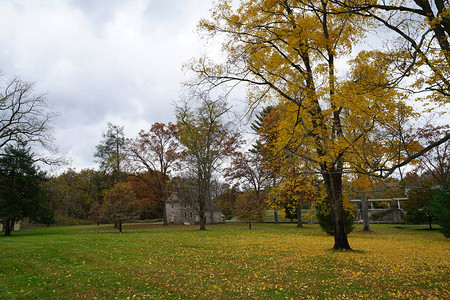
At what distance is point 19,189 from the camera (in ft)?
83.9

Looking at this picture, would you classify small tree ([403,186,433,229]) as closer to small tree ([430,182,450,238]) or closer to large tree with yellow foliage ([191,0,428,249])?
small tree ([430,182,450,238])

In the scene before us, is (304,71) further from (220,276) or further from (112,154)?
(112,154)

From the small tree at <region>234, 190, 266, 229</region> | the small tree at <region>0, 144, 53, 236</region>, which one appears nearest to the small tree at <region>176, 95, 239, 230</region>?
the small tree at <region>234, 190, 266, 229</region>

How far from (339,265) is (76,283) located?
24.6 feet

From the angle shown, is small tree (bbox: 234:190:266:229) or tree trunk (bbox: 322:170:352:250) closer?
tree trunk (bbox: 322:170:352:250)

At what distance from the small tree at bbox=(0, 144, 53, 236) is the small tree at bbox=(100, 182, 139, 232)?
625 cm

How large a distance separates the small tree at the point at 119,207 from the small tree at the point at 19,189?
625cm

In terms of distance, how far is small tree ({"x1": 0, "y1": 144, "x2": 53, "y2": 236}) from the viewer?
2433cm

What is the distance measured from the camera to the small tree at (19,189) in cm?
2433

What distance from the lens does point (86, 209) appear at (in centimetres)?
4866

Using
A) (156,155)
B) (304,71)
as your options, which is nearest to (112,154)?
(156,155)

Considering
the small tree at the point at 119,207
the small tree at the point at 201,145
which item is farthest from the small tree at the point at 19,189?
the small tree at the point at 201,145

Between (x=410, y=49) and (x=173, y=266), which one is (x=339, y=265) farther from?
(x=410, y=49)

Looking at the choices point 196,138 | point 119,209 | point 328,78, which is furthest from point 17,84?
point 328,78
